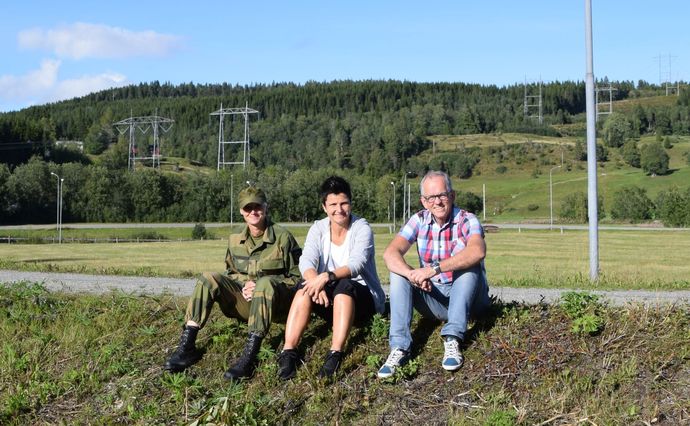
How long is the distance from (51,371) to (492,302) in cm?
432

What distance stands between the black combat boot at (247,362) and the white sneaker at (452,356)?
5.39ft

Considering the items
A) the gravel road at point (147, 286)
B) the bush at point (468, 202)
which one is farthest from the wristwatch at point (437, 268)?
the bush at point (468, 202)

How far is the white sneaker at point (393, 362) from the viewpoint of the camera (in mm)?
6633

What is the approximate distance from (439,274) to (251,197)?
2.00 metres

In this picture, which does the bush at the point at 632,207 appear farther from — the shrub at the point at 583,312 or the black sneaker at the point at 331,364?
the black sneaker at the point at 331,364

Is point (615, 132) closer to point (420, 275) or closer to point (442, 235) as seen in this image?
point (442, 235)

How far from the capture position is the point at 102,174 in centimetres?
11056

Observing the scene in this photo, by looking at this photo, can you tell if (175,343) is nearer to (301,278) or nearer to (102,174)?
(301,278)

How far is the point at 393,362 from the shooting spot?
668 cm

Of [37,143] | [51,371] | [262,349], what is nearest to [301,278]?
[262,349]

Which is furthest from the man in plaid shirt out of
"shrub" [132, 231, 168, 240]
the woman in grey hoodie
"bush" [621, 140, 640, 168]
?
"bush" [621, 140, 640, 168]

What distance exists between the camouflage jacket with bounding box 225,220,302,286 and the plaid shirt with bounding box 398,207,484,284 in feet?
3.86

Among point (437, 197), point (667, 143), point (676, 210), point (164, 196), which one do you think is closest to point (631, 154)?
point (667, 143)

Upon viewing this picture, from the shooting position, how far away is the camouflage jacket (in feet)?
25.7
